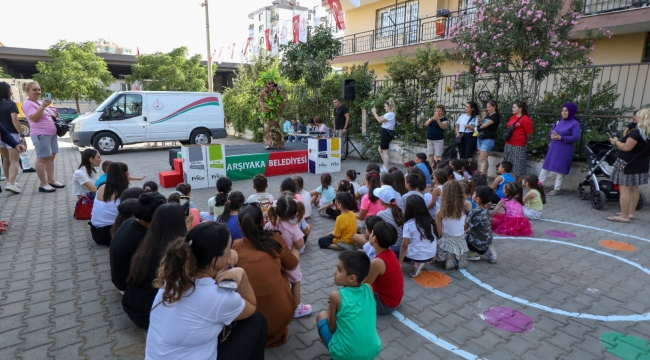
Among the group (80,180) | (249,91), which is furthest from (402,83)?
(249,91)

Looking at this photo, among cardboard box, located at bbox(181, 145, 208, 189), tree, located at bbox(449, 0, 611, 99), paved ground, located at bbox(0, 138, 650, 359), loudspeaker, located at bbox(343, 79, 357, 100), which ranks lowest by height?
paved ground, located at bbox(0, 138, 650, 359)

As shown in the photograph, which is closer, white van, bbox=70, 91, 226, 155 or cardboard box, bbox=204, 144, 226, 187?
cardboard box, bbox=204, 144, 226, 187

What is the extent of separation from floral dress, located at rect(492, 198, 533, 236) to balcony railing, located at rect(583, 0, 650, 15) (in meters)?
8.26

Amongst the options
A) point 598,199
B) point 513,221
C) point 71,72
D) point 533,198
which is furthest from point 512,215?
point 71,72

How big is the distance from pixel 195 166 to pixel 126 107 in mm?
6855

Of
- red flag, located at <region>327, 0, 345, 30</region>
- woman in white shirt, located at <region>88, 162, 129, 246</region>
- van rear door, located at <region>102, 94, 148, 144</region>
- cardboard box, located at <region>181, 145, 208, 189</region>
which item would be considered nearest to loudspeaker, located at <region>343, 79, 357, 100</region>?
red flag, located at <region>327, 0, 345, 30</region>

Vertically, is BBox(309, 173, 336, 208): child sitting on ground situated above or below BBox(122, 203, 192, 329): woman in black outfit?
below

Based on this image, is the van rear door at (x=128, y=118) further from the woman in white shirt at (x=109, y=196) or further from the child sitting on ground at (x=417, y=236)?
the child sitting on ground at (x=417, y=236)

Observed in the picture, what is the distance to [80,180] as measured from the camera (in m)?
5.37

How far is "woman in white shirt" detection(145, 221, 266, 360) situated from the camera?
1.90 m

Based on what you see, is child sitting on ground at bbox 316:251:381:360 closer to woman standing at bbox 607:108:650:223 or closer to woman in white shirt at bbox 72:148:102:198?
woman in white shirt at bbox 72:148:102:198

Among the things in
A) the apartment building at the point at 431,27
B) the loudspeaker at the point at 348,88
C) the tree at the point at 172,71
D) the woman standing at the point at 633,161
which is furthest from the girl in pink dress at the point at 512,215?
the tree at the point at 172,71

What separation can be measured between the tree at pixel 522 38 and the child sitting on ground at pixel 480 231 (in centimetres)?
515

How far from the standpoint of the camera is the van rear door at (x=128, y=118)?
41.2ft
